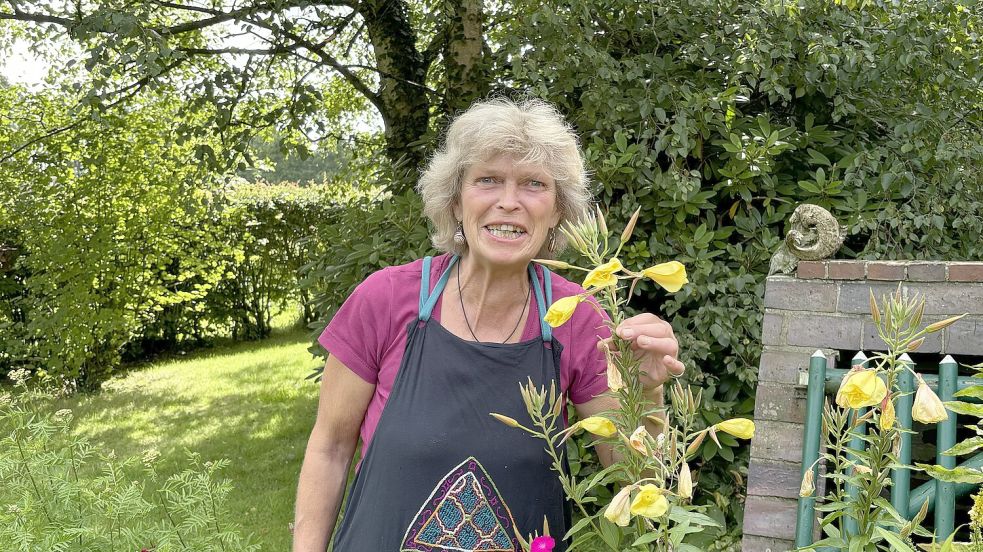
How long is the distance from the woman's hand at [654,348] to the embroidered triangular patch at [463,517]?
19.5 inches

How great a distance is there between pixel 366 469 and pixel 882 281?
179cm

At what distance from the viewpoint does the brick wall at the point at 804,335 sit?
8.63ft

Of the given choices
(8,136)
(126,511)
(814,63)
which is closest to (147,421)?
(8,136)

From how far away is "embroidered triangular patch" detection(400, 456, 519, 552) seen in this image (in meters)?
1.71

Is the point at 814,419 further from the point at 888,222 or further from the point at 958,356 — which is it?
the point at 888,222

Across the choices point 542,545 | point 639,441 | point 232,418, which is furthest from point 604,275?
point 232,418

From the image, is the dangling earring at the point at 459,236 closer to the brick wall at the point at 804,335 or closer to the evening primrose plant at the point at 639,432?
the evening primrose plant at the point at 639,432

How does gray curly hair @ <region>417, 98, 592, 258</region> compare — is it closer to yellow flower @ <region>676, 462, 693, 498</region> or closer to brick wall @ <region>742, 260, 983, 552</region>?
yellow flower @ <region>676, 462, 693, 498</region>

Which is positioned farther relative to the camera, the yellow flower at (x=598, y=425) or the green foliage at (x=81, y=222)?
the green foliage at (x=81, y=222)

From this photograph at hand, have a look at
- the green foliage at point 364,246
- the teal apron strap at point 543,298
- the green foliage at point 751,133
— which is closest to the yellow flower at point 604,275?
the teal apron strap at point 543,298

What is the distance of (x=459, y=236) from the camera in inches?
79.0

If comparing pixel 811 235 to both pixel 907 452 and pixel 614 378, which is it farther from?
pixel 614 378

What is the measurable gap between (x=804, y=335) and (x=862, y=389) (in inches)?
77.9

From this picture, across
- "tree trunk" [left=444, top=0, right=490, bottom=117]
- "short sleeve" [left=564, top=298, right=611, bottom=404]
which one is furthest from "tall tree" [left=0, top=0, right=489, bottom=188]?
"short sleeve" [left=564, top=298, right=611, bottom=404]
